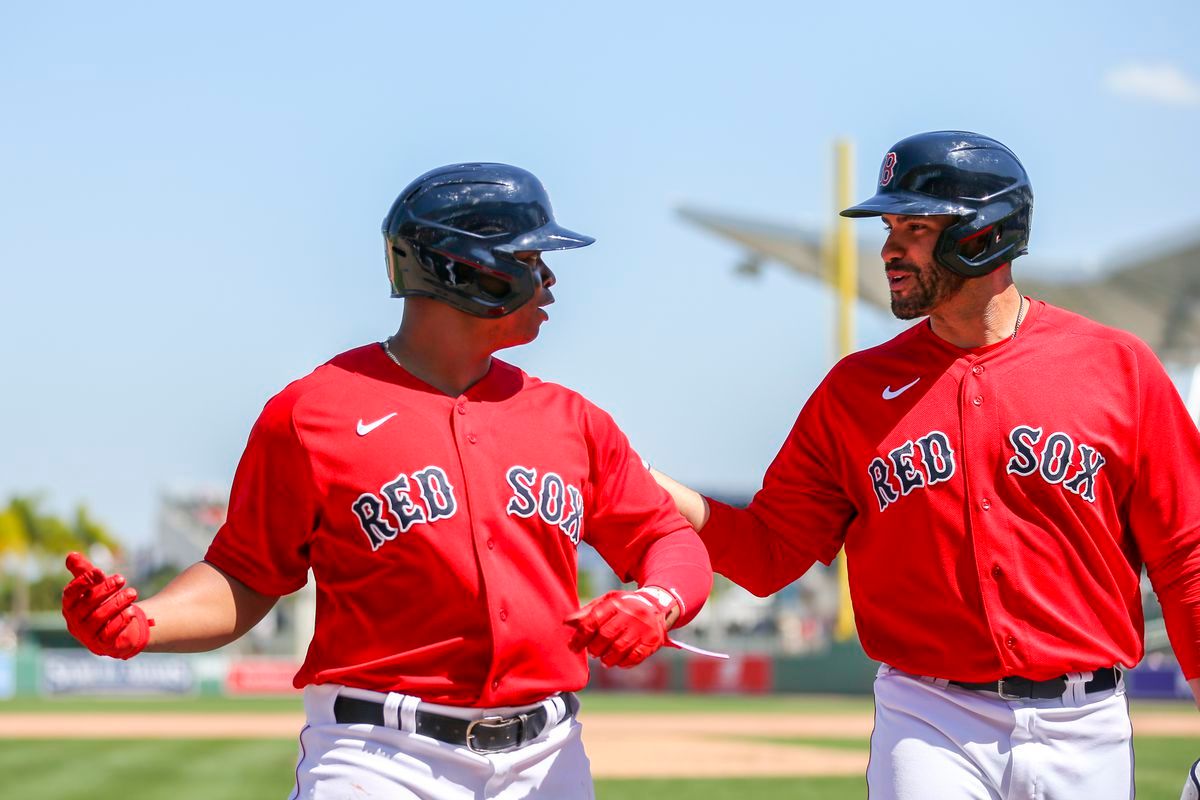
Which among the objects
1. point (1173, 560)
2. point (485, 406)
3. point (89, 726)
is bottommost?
point (89, 726)

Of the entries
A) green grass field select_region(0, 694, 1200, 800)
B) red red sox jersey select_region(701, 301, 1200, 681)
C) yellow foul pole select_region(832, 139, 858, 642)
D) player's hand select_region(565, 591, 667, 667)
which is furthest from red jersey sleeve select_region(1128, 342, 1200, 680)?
yellow foul pole select_region(832, 139, 858, 642)

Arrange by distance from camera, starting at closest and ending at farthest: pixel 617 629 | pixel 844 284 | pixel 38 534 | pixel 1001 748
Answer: pixel 617 629
pixel 1001 748
pixel 844 284
pixel 38 534

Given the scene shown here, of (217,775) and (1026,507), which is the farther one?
(217,775)

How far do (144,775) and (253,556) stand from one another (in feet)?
33.5

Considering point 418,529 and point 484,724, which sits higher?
point 418,529

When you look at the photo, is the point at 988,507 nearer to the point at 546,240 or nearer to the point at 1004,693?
the point at 1004,693

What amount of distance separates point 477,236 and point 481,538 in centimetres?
64

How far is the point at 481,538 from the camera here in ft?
10.9

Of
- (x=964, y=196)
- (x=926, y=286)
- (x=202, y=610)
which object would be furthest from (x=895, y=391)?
(x=202, y=610)

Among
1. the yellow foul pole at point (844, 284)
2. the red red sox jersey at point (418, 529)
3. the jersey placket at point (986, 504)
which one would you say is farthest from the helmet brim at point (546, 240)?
the yellow foul pole at point (844, 284)

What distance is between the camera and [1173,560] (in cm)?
385

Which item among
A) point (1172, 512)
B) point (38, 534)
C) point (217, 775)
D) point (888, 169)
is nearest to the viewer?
point (1172, 512)

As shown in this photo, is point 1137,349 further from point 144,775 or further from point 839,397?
point 144,775

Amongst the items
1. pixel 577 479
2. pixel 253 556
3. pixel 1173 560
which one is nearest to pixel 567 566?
pixel 577 479
